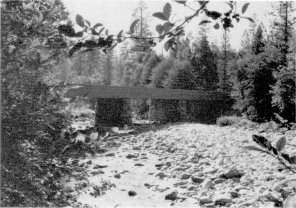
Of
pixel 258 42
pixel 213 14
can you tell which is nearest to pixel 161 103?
pixel 258 42

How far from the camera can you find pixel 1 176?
9.32 feet

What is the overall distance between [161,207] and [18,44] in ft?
22.9

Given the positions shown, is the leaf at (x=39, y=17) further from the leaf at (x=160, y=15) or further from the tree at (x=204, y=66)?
the tree at (x=204, y=66)

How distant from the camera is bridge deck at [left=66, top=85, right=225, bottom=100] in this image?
22141 millimetres

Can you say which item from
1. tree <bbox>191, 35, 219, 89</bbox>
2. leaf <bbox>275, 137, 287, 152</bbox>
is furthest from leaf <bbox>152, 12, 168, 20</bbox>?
tree <bbox>191, 35, 219, 89</bbox>

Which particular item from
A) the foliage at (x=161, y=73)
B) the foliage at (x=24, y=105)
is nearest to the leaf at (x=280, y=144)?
the foliage at (x=24, y=105)

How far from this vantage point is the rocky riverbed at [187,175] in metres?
8.53

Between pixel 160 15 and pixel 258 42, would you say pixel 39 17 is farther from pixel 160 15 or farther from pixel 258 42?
pixel 258 42

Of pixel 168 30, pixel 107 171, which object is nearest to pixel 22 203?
pixel 168 30

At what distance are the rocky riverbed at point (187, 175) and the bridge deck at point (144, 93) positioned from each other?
533cm

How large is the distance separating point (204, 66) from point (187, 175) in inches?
994

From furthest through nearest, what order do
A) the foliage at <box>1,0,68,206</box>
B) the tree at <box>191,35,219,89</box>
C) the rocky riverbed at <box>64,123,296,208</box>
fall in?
the tree at <box>191,35,219,89</box>
the rocky riverbed at <box>64,123,296,208</box>
the foliage at <box>1,0,68,206</box>

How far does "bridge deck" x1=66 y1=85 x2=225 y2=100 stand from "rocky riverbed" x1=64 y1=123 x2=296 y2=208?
5332mm

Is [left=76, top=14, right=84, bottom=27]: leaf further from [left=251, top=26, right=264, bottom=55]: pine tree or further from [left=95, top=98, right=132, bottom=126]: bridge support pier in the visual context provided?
[left=251, top=26, right=264, bottom=55]: pine tree
